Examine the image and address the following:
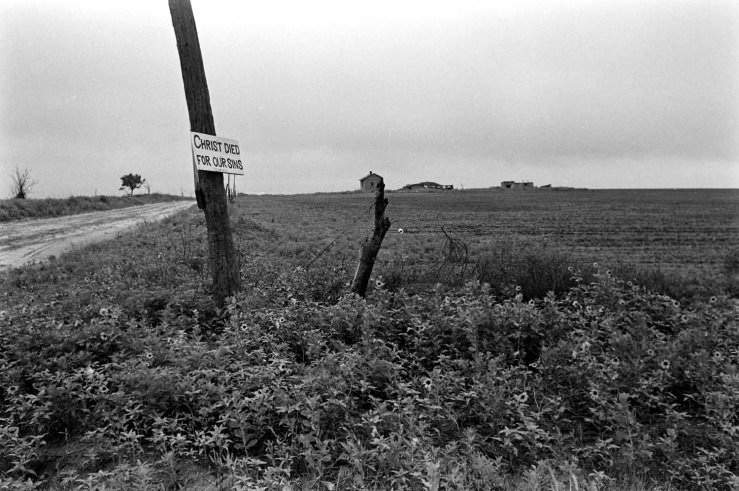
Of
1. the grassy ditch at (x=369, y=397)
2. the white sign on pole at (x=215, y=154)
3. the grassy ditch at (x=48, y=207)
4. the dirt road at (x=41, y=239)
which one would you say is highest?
the white sign on pole at (x=215, y=154)

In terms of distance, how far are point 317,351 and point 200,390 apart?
1.08 metres

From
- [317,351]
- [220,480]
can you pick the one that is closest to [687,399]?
[317,351]

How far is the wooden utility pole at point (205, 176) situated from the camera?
5504mm

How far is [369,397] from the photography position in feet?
10.8

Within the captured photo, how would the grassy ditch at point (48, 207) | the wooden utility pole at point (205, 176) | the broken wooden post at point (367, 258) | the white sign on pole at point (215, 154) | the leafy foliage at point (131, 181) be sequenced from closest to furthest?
the white sign on pole at point (215, 154) → the wooden utility pole at point (205, 176) → the broken wooden post at point (367, 258) → the grassy ditch at point (48, 207) → the leafy foliage at point (131, 181)

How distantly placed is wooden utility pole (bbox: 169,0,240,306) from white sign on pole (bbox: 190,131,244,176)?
15 cm

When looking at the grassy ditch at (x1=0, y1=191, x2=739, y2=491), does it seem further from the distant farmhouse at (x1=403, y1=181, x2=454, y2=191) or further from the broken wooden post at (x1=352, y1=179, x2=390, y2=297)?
the distant farmhouse at (x1=403, y1=181, x2=454, y2=191)

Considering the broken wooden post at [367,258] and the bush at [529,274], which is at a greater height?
the broken wooden post at [367,258]

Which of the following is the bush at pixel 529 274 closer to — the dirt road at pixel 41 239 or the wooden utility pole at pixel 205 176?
the wooden utility pole at pixel 205 176

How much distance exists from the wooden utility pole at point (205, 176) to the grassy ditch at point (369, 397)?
496 mm

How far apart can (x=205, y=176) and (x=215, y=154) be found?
32cm

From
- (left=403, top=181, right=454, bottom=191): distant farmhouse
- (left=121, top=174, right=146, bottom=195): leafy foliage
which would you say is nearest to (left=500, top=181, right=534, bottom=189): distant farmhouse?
(left=403, top=181, right=454, bottom=191): distant farmhouse

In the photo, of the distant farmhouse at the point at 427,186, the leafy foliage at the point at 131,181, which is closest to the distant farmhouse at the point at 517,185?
the distant farmhouse at the point at 427,186

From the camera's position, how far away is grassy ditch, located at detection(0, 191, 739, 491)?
2625 mm
